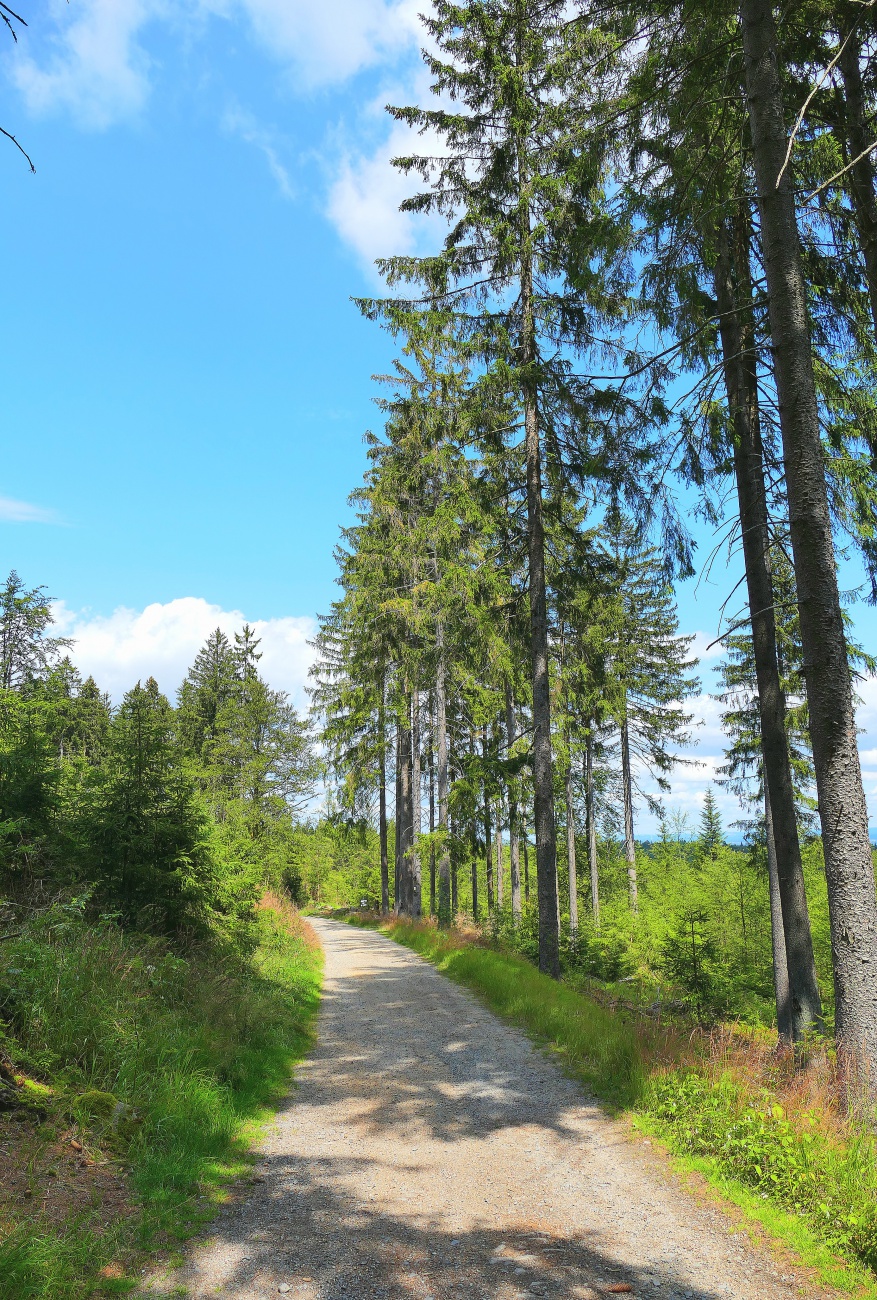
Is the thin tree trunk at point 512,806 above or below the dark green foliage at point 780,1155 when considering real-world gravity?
above

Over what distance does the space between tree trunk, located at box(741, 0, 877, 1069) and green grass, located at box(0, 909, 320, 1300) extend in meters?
4.72

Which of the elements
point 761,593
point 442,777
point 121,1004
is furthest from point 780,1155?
point 442,777

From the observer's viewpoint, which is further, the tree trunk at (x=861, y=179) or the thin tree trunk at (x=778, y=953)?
the thin tree trunk at (x=778, y=953)

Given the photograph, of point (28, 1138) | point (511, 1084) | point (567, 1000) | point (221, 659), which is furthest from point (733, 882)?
point (221, 659)

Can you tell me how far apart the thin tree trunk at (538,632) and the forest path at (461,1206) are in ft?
15.0

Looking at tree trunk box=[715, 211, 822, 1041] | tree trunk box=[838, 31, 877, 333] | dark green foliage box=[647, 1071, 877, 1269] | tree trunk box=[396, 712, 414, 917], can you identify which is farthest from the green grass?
tree trunk box=[396, 712, 414, 917]

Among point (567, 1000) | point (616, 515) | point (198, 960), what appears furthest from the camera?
point (616, 515)

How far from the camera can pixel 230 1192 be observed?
4.57 m

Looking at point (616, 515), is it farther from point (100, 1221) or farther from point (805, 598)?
point (100, 1221)

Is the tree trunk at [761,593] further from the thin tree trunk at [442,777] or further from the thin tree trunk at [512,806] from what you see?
the thin tree trunk at [442,777]

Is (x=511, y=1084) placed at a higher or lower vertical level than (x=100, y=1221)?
lower

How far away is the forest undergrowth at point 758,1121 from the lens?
400 cm

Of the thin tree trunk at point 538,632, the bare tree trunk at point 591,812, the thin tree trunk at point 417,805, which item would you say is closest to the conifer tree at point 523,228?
the thin tree trunk at point 538,632

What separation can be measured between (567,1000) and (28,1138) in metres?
6.83
